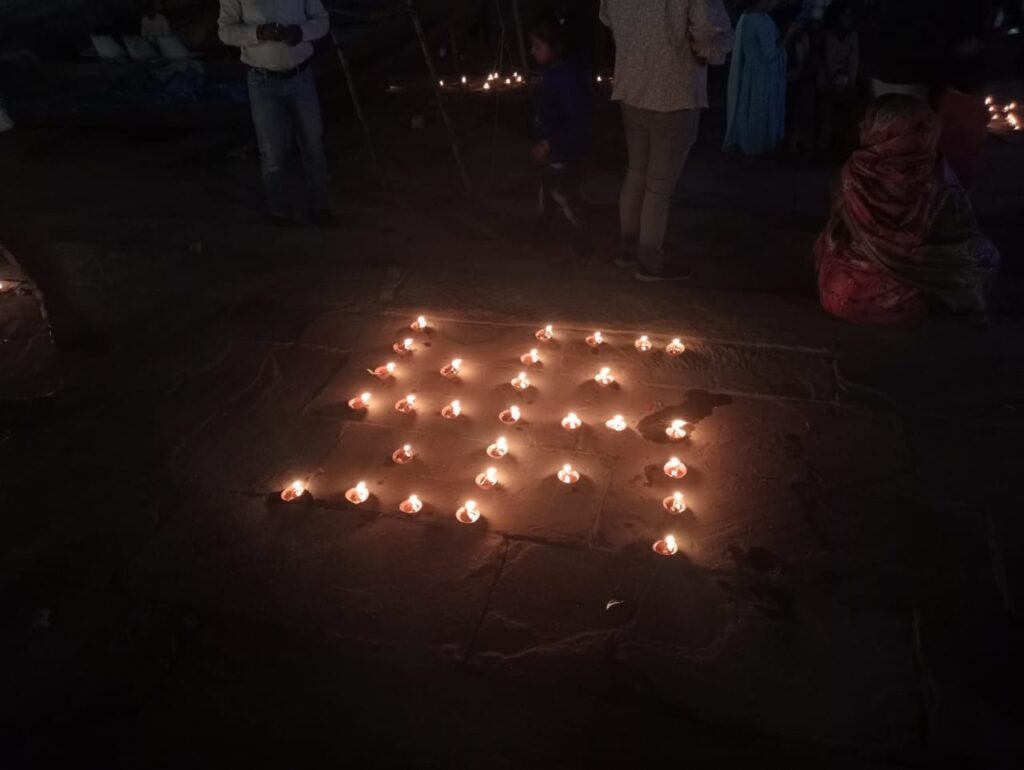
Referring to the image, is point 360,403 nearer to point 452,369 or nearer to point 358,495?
point 452,369

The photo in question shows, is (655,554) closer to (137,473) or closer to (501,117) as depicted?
(137,473)

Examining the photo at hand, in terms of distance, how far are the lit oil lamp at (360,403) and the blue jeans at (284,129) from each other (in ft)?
10.2

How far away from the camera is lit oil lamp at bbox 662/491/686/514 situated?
3553mm

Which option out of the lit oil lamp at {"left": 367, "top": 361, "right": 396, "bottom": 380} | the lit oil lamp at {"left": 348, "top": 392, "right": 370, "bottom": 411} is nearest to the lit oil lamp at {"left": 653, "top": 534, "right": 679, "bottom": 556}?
the lit oil lamp at {"left": 348, "top": 392, "right": 370, "bottom": 411}

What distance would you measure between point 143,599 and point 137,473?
95 cm

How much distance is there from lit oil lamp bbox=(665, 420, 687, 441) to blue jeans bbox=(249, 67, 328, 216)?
4.16 metres

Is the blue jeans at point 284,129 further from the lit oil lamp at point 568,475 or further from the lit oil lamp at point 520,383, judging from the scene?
the lit oil lamp at point 568,475

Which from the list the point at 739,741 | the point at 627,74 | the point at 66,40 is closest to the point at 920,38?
the point at 627,74

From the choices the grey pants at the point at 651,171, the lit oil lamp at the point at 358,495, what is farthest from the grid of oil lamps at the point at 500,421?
the grey pants at the point at 651,171

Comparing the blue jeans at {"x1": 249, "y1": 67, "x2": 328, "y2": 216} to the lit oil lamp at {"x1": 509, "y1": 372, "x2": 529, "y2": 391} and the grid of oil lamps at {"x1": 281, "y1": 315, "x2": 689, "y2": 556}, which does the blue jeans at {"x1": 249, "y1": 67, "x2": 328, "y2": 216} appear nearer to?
the grid of oil lamps at {"x1": 281, "y1": 315, "x2": 689, "y2": 556}

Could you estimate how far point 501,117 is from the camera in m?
10.6

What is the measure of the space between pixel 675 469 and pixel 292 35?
177 inches

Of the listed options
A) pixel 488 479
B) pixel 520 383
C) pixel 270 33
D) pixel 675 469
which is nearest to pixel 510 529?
pixel 488 479

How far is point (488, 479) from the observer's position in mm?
3789
